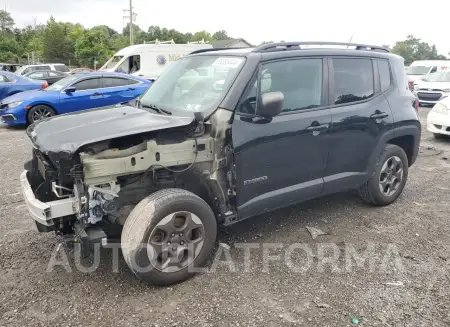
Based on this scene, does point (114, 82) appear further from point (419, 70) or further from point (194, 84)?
point (419, 70)

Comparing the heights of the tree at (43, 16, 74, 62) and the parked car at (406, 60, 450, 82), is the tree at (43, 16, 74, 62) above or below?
above

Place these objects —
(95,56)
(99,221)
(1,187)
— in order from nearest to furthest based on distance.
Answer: (99,221), (1,187), (95,56)

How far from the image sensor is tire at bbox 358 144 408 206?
186 inches

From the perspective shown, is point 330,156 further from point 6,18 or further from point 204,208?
point 6,18

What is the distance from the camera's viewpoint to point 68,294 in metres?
3.15

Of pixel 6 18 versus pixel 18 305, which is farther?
pixel 6 18

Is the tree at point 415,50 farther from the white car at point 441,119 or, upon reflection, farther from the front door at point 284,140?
the front door at point 284,140

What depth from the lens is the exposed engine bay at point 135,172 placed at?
2996 millimetres

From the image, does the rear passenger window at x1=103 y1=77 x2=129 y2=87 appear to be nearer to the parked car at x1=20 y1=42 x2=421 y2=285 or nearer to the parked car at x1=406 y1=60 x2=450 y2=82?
the parked car at x1=20 y1=42 x2=421 y2=285

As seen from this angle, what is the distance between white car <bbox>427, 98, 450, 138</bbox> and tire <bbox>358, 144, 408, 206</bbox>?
4.71 m

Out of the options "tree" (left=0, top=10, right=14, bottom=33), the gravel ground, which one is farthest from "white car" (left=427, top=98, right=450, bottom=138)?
"tree" (left=0, top=10, right=14, bottom=33)

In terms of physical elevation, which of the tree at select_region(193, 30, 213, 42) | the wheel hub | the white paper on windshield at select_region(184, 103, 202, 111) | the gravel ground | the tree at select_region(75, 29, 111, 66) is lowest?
the gravel ground

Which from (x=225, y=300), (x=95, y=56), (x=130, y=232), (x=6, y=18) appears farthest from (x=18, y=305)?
(x=6, y=18)

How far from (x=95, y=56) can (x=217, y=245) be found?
45753mm
